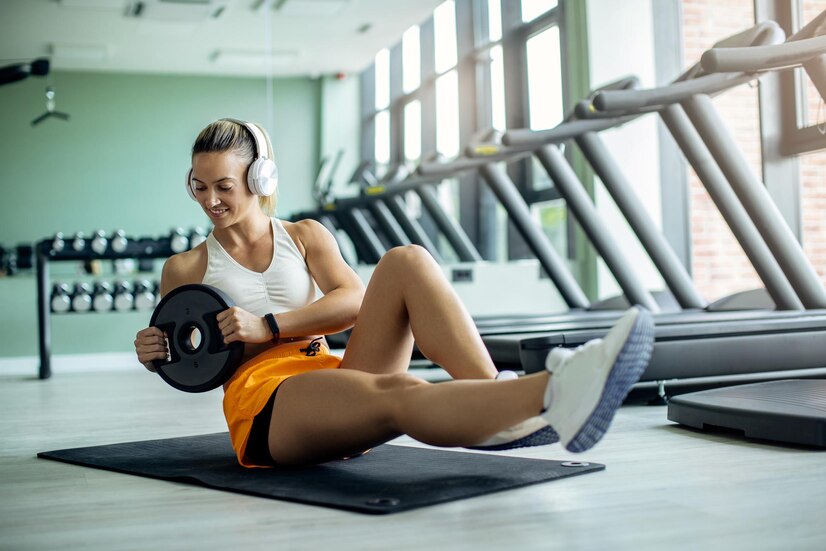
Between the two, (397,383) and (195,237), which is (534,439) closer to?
(397,383)

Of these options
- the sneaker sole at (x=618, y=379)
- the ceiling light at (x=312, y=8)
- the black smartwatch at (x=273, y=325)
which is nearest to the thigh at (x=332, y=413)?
the black smartwatch at (x=273, y=325)

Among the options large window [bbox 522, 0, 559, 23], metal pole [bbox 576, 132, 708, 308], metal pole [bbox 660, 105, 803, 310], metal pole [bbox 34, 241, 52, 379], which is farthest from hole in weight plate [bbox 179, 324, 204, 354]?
large window [bbox 522, 0, 559, 23]

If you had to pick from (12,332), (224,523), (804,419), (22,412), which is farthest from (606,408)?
(12,332)

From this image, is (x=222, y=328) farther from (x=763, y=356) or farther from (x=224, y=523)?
(x=763, y=356)

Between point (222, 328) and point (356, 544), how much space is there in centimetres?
66

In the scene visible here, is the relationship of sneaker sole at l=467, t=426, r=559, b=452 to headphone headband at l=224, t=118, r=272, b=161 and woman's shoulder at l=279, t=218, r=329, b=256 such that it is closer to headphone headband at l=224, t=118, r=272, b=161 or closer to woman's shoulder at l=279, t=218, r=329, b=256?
woman's shoulder at l=279, t=218, r=329, b=256

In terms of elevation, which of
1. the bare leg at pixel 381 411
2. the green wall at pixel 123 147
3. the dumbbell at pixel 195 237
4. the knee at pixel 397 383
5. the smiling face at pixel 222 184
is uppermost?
the green wall at pixel 123 147

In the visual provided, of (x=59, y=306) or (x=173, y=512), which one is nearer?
(x=173, y=512)

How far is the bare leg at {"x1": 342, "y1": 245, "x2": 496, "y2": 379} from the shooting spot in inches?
73.4

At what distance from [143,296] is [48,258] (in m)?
0.61

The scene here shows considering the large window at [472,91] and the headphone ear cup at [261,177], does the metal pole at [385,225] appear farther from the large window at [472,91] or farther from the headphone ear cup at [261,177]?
the headphone ear cup at [261,177]

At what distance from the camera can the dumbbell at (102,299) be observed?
5711 mm

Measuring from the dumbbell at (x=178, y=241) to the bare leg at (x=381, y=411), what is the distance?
3.97 metres

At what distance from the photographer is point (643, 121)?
6008 mm
